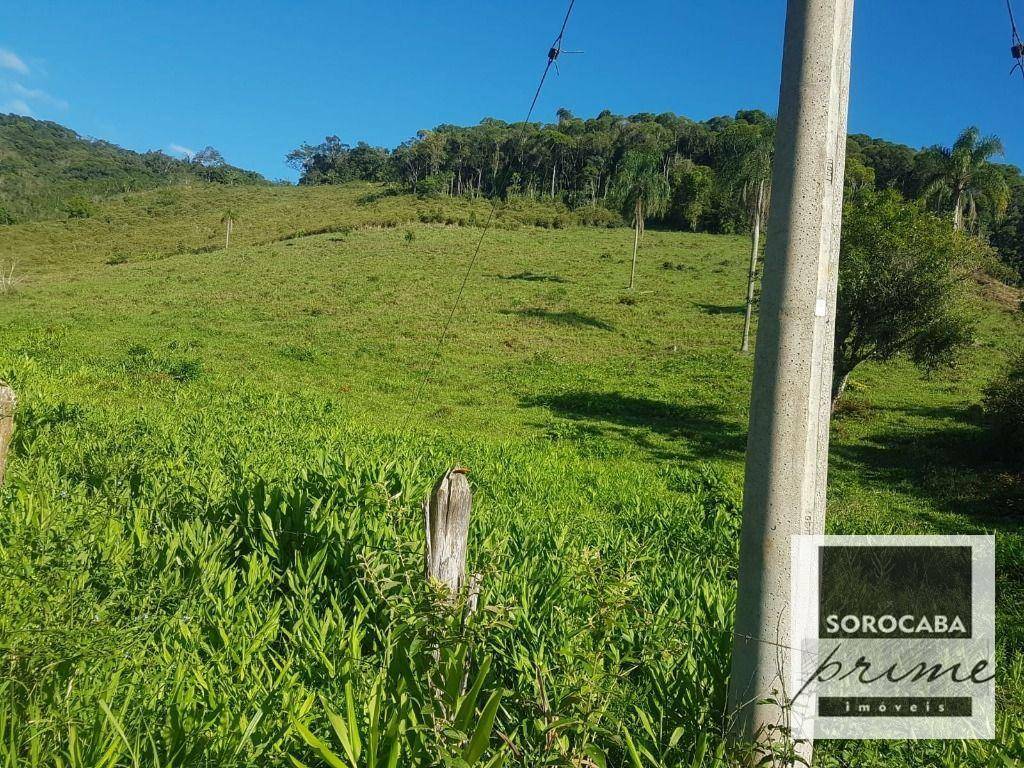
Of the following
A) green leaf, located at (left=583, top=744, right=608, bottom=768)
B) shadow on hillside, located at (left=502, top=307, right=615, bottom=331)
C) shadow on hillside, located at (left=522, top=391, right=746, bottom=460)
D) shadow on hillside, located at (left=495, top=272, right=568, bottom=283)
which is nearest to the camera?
green leaf, located at (left=583, top=744, right=608, bottom=768)

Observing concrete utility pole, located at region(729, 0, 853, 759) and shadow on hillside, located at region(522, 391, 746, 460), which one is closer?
concrete utility pole, located at region(729, 0, 853, 759)

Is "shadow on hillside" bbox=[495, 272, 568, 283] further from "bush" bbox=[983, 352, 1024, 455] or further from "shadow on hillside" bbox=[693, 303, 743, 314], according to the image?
"bush" bbox=[983, 352, 1024, 455]

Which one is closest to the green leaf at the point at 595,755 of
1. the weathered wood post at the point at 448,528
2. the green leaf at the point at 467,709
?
the green leaf at the point at 467,709

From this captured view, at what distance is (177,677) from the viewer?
2.86m

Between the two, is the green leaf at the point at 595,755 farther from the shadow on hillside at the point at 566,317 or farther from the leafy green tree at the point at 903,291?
the shadow on hillside at the point at 566,317

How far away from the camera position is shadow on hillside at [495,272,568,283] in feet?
129

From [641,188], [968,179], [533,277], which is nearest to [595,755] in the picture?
[533,277]

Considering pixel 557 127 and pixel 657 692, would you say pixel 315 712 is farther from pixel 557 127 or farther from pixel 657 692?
pixel 557 127

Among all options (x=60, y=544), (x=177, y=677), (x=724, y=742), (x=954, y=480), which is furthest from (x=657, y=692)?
(x=954, y=480)

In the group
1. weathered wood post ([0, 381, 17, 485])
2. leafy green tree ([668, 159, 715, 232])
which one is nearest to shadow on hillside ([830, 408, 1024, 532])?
weathered wood post ([0, 381, 17, 485])

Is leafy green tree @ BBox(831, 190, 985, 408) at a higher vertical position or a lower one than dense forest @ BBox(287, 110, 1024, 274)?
lower

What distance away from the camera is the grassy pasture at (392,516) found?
8.64ft

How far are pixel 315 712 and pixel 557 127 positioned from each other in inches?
4601

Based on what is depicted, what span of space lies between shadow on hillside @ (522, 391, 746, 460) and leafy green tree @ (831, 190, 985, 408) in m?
3.63
